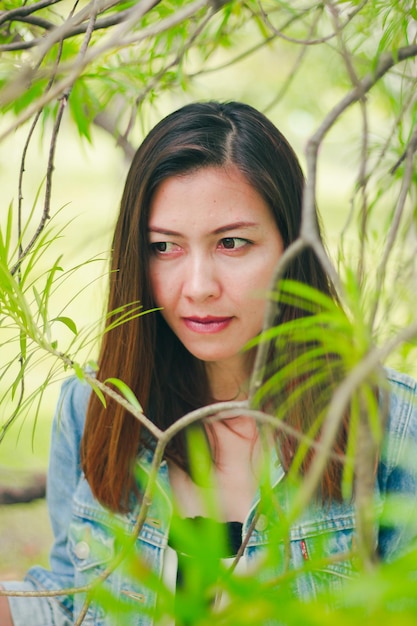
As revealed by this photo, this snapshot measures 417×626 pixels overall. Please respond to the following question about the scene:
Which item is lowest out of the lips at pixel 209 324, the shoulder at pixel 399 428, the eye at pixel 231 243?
the shoulder at pixel 399 428

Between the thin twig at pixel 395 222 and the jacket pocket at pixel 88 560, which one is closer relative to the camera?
the thin twig at pixel 395 222

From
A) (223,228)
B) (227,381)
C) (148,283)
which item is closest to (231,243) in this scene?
(223,228)

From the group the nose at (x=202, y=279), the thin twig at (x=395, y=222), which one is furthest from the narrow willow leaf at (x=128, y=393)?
the nose at (x=202, y=279)

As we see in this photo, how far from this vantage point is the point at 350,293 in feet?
1.36

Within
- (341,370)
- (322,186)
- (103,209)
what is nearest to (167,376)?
(341,370)

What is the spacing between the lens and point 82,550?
1195 millimetres

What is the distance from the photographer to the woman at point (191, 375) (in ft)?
3.12

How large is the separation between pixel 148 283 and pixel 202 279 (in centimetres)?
11

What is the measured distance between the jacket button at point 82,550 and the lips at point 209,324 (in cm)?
42

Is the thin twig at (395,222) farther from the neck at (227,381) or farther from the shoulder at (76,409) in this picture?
the shoulder at (76,409)

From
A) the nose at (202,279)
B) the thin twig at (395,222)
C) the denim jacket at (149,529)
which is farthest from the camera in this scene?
the denim jacket at (149,529)

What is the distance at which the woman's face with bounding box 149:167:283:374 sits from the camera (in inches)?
36.8

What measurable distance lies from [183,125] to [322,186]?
5.22 meters

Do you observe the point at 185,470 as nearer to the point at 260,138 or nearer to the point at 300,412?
the point at 300,412
